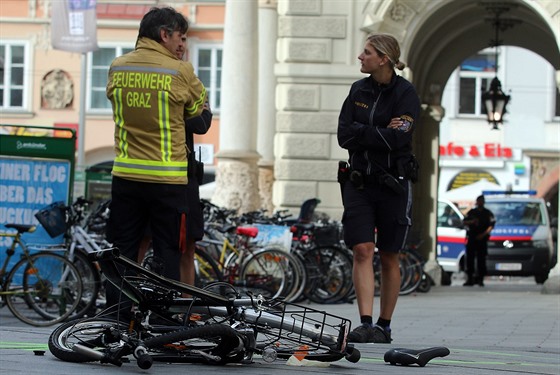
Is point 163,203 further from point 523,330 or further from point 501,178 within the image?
point 501,178

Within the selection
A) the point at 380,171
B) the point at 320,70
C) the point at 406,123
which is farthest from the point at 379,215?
the point at 320,70

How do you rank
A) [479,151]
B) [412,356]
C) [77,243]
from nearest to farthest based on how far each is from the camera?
[412,356] < [77,243] < [479,151]

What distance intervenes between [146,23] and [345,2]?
1229cm

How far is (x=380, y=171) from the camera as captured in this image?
9383 mm

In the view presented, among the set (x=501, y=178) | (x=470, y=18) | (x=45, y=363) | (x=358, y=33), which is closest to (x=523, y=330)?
(x=45, y=363)

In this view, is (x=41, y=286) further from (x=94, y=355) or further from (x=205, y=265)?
(x=94, y=355)

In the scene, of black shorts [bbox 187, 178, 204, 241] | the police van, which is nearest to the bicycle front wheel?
black shorts [bbox 187, 178, 204, 241]

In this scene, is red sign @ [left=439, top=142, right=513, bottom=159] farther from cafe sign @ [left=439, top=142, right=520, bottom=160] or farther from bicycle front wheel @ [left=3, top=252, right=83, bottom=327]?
bicycle front wheel @ [left=3, top=252, right=83, bottom=327]

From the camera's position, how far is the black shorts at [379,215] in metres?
9.36

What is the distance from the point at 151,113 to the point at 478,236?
21.4 metres

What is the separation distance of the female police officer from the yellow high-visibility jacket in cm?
198

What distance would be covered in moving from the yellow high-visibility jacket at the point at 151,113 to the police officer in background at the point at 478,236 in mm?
21001

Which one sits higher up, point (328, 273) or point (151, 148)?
point (151, 148)

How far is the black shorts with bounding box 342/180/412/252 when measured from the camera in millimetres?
9359
